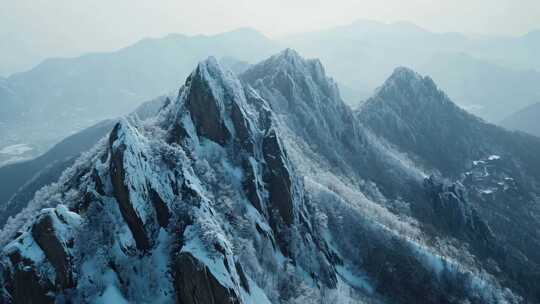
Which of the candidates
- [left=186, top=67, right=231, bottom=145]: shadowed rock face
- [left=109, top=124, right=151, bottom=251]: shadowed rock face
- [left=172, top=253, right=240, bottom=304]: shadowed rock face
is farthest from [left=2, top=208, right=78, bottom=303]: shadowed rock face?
[left=186, top=67, right=231, bottom=145]: shadowed rock face

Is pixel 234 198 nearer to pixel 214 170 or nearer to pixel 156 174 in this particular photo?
pixel 214 170

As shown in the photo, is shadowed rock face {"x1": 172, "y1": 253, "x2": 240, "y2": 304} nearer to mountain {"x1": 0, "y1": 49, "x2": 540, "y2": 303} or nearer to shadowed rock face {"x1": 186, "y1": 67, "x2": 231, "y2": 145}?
mountain {"x1": 0, "y1": 49, "x2": 540, "y2": 303}

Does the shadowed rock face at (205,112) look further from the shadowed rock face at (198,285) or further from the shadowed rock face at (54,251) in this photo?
the shadowed rock face at (54,251)

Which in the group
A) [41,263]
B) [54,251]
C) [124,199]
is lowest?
[41,263]

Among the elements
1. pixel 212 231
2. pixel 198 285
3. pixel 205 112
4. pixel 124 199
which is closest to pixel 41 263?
pixel 124 199

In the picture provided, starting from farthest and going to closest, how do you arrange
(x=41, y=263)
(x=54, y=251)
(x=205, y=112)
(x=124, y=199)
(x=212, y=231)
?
(x=205, y=112)
(x=124, y=199)
(x=212, y=231)
(x=54, y=251)
(x=41, y=263)

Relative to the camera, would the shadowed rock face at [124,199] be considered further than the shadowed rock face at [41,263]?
Yes

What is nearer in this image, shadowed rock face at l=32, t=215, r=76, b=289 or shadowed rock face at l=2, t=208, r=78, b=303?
shadowed rock face at l=2, t=208, r=78, b=303

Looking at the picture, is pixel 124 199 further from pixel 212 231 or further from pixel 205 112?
pixel 205 112

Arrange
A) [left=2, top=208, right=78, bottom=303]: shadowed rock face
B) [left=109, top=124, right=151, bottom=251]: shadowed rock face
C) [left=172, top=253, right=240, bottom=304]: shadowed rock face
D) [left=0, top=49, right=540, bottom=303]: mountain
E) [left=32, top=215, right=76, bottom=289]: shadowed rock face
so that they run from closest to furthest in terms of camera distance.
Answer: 1. [left=2, top=208, right=78, bottom=303]: shadowed rock face
2. [left=172, top=253, right=240, bottom=304]: shadowed rock face
3. [left=32, top=215, right=76, bottom=289]: shadowed rock face
4. [left=0, top=49, right=540, bottom=303]: mountain
5. [left=109, top=124, right=151, bottom=251]: shadowed rock face

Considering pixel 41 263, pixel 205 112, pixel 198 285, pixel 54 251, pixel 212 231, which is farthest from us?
pixel 205 112

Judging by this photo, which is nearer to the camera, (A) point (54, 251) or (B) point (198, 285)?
(B) point (198, 285)

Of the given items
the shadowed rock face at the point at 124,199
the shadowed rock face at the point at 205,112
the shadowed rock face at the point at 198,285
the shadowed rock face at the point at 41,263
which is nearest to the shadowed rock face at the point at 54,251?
the shadowed rock face at the point at 41,263
